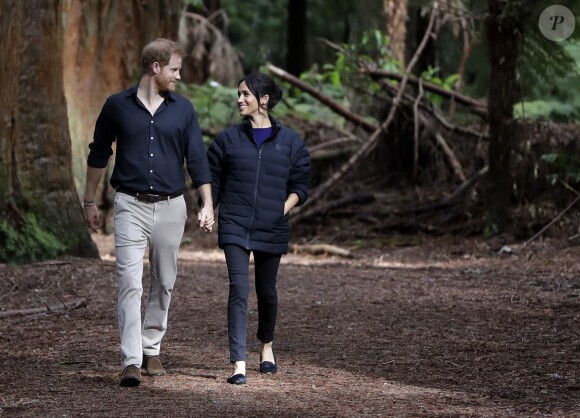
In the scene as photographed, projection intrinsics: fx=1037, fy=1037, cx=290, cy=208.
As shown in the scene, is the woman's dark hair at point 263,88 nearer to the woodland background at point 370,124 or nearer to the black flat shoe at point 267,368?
the black flat shoe at point 267,368

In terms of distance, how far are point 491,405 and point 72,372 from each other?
2652mm

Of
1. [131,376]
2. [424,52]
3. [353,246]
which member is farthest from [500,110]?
[424,52]

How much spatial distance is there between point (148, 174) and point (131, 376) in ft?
3.98

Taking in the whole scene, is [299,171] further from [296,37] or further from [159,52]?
[296,37]

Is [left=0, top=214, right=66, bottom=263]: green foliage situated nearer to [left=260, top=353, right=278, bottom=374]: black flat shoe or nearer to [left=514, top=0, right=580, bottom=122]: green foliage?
[left=260, top=353, right=278, bottom=374]: black flat shoe

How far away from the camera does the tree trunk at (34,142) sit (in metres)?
10.8

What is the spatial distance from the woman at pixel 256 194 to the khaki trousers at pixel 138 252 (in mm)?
315

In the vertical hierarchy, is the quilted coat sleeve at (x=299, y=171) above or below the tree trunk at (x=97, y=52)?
below

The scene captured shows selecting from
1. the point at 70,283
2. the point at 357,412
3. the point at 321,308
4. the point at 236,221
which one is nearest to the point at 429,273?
the point at 321,308

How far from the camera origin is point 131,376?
19.9ft

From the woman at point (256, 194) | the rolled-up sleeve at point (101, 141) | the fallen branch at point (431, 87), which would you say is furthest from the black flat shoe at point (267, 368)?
the fallen branch at point (431, 87)

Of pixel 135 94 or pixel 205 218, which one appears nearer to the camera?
pixel 205 218

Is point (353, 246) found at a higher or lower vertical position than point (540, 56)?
lower

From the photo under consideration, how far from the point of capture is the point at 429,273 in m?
12.1
